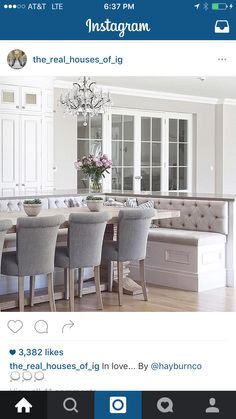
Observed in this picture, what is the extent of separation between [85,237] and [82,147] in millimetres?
5338

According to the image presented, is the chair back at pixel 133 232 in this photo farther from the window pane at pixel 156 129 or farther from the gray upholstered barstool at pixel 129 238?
the window pane at pixel 156 129

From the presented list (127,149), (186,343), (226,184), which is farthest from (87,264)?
(226,184)

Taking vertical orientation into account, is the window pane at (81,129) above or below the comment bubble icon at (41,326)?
above

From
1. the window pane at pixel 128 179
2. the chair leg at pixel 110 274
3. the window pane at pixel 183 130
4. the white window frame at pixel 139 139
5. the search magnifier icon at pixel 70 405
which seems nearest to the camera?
the search magnifier icon at pixel 70 405

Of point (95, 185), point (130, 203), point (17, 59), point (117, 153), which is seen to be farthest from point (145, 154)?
point (17, 59)

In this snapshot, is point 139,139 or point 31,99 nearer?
point 31,99

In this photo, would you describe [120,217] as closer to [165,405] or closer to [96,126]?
[165,405]

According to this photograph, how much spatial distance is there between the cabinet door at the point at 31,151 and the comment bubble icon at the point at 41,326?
21.9 ft

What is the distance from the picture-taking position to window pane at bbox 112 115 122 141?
9.26 metres

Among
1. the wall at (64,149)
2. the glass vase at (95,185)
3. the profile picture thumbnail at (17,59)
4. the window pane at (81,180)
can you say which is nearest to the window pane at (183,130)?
the window pane at (81,180)

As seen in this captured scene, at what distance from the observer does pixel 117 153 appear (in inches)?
369

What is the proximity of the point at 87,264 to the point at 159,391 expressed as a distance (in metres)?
3.20

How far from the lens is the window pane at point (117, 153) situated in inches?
367
